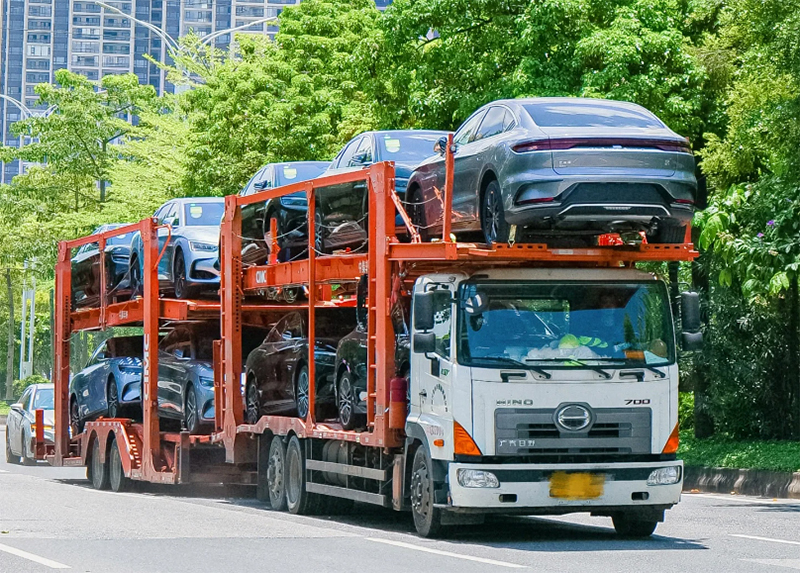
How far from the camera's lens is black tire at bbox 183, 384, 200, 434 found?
18.8 meters

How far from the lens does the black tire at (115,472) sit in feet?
67.9

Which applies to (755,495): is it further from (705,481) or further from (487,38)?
(487,38)

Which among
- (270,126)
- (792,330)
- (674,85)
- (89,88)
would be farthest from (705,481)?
(89,88)

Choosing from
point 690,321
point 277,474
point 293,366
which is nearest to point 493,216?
point 690,321

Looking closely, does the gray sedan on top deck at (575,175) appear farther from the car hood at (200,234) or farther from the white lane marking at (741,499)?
the white lane marking at (741,499)

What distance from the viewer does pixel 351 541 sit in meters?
12.4

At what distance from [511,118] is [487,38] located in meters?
12.2

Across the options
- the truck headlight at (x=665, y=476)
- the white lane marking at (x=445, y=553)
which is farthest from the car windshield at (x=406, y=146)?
the truck headlight at (x=665, y=476)

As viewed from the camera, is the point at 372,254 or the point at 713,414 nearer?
the point at 372,254

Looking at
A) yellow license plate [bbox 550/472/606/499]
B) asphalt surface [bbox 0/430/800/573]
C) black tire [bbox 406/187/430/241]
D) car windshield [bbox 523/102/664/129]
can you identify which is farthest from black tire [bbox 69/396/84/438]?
yellow license plate [bbox 550/472/606/499]

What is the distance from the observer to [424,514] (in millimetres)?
12734

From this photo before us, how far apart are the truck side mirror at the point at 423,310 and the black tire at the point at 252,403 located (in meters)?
5.03

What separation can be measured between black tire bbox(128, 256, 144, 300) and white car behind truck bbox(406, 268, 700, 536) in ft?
27.2

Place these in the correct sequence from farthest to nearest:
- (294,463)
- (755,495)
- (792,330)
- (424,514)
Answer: (792,330) → (755,495) → (294,463) → (424,514)
